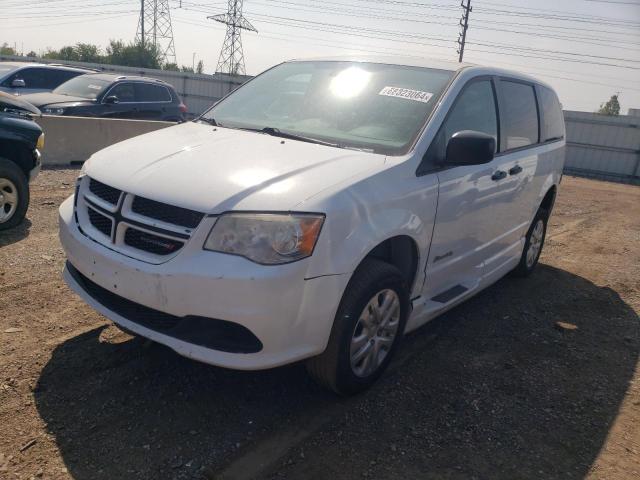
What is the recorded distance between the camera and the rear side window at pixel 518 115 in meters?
4.45

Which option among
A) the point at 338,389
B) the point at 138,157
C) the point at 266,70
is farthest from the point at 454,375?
the point at 266,70

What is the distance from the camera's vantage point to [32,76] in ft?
43.1

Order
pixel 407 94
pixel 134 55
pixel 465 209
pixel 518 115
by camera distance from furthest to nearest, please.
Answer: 1. pixel 134 55
2. pixel 518 115
3. pixel 465 209
4. pixel 407 94

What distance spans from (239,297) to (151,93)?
11555 mm

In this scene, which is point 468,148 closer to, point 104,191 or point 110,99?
point 104,191

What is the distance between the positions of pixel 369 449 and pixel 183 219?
4.72ft

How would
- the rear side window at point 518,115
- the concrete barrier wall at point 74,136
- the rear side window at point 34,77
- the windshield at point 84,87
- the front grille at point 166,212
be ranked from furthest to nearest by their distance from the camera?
the rear side window at point 34,77, the windshield at point 84,87, the concrete barrier wall at point 74,136, the rear side window at point 518,115, the front grille at point 166,212

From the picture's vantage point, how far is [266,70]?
15.1 ft

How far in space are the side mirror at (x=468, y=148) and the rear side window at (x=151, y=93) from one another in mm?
10708

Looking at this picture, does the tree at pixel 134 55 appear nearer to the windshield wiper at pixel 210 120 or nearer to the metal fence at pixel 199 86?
the metal fence at pixel 199 86

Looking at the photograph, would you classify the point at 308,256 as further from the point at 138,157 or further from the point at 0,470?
the point at 0,470

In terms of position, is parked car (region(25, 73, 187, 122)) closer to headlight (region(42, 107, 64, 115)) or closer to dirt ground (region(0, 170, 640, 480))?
headlight (region(42, 107, 64, 115))

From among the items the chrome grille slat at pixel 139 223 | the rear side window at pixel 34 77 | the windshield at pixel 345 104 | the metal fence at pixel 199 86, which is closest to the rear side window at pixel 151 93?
the rear side window at pixel 34 77

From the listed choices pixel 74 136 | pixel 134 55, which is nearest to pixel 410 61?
pixel 74 136
